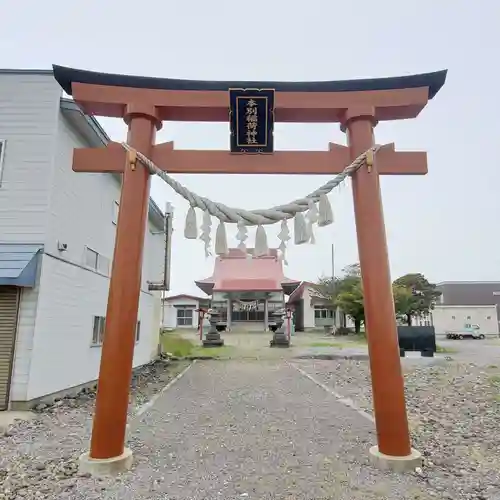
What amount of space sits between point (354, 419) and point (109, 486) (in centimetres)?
384

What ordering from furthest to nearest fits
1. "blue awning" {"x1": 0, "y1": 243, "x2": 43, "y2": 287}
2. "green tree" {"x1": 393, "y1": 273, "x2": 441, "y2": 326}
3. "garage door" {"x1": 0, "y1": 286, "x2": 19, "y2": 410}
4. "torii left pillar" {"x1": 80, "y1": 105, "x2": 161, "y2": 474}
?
"green tree" {"x1": 393, "y1": 273, "x2": 441, "y2": 326} → "garage door" {"x1": 0, "y1": 286, "x2": 19, "y2": 410} → "blue awning" {"x1": 0, "y1": 243, "x2": 43, "y2": 287} → "torii left pillar" {"x1": 80, "y1": 105, "x2": 161, "y2": 474}

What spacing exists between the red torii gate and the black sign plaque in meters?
0.10

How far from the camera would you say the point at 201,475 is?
152 inches

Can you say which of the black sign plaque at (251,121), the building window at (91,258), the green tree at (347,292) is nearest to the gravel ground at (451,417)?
the black sign plaque at (251,121)

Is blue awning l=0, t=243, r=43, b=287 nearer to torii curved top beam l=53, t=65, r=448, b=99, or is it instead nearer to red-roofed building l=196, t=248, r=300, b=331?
torii curved top beam l=53, t=65, r=448, b=99

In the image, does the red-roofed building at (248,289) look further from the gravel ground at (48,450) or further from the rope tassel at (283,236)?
the rope tassel at (283,236)

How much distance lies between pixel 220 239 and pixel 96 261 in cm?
605

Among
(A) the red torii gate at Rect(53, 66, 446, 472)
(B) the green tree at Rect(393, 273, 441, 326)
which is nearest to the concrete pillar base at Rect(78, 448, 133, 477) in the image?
(A) the red torii gate at Rect(53, 66, 446, 472)

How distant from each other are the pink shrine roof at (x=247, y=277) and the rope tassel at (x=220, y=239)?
22.1 m

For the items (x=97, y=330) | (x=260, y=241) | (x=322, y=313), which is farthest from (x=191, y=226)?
(x=322, y=313)

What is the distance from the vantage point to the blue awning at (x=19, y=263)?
252 inches

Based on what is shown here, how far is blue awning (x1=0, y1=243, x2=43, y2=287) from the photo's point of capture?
21.0 feet

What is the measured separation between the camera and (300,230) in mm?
4480

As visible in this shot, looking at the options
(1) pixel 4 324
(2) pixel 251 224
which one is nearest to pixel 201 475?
(2) pixel 251 224
